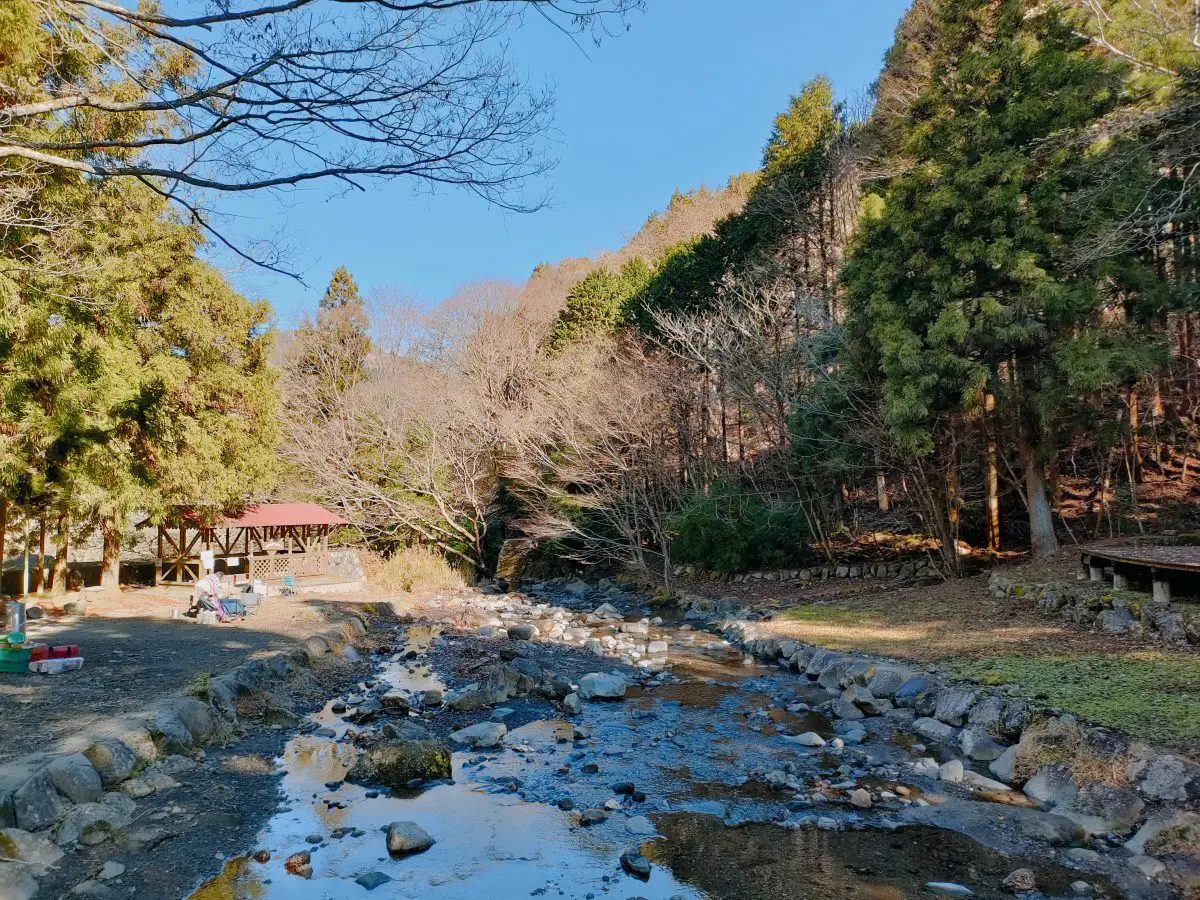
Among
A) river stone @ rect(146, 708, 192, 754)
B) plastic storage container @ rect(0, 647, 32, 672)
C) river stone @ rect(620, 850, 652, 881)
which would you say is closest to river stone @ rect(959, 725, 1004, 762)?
river stone @ rect(620, 850, 652, 881)

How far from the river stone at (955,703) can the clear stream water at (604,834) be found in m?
1.03

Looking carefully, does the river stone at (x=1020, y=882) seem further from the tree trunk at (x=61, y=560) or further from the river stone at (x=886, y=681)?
the tree trunk at (x=61, y=560)

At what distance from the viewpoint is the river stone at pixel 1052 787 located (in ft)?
16.1

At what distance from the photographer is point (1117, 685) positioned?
19.7ft

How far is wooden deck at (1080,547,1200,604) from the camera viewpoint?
727 centimetres

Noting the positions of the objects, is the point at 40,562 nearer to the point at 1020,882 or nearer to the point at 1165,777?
the point at 1020,882

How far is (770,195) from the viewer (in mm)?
20750

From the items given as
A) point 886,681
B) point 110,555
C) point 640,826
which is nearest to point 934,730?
point 886,681

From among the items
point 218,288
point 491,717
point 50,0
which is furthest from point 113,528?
point 50,0

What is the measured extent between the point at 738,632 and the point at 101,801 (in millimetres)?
8952

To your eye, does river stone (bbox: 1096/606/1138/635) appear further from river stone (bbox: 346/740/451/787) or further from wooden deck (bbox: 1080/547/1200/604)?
river stone (bbox: 346/740/451/787)

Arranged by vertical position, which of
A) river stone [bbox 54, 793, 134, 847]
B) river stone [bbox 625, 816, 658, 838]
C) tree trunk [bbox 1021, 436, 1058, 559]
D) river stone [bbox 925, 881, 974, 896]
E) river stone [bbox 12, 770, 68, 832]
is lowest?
river stone [bbox 625, 816, 658, 838]

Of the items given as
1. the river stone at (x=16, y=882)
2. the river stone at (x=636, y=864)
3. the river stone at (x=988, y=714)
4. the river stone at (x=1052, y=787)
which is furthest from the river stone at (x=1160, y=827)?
the river stone at (x=16, y=882)

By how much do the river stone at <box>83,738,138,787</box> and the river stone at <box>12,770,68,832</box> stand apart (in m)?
0.48
